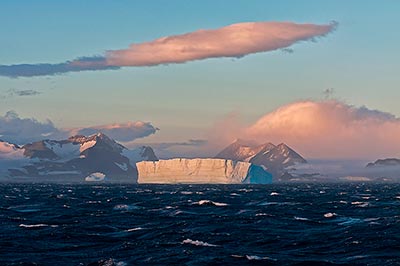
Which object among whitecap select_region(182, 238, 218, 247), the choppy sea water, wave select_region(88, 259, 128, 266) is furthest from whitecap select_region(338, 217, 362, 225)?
wave select_region(88, 259, 128, 266)

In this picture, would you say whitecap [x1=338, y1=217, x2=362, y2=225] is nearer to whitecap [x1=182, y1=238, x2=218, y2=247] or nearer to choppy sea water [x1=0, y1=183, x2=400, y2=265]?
choppy sea water [x1=0, y1=183, x2=400, y2=265]

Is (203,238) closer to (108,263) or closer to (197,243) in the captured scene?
(197,243)

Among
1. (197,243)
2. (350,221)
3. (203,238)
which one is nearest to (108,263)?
(197,243)

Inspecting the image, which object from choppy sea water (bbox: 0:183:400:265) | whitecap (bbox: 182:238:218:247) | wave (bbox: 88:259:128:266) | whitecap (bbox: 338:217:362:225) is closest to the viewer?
wave (bbox: 88:259:128:266)

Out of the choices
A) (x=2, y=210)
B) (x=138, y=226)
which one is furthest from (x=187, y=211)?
(x=2, y=210)

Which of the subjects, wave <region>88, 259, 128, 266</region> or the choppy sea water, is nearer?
wave <region>88, 259, 128, 266</region>

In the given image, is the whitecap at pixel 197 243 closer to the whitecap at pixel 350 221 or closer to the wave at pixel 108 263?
the wave at pixel 108 263

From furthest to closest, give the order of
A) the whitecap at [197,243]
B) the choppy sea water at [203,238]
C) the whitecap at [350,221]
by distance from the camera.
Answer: the whitecap at [350,221]
the whitecap at [197,243]
the choppy sea water at [203,238]

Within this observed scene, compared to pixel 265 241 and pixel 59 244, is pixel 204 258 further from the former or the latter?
pixel 59 244

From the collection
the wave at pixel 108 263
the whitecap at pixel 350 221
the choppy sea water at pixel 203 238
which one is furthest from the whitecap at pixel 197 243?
the whitecap at pixel 350 221

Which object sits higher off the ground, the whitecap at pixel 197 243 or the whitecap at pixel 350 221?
the whitecap at pixel 350 221

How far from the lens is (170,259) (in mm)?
46594

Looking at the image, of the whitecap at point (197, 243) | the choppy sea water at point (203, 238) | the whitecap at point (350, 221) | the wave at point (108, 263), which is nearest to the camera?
the wave at point (108, 263)

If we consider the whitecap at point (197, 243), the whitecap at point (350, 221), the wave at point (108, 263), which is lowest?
the wave at point (108, 263)
